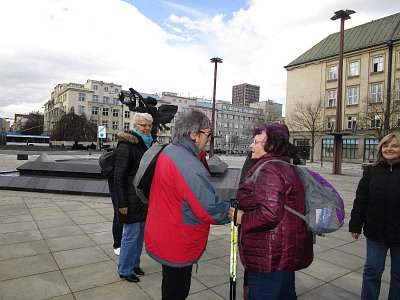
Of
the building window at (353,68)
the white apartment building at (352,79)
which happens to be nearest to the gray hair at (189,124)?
the white apartment building at (352,79)

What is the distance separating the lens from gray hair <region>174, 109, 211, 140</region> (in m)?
2.34

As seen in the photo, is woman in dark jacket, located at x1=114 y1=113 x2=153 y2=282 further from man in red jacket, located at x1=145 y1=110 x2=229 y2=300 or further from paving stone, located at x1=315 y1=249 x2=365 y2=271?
paving stone, located at x1=315 y1=249 x2=365 y2=271

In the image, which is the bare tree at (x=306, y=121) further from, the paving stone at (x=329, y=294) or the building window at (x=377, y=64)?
the paving stone at (x=329, y=294)

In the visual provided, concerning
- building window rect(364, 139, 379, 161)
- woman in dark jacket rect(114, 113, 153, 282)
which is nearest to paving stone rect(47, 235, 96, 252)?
woman in dark jacket rect(114, 113, 153, 282)

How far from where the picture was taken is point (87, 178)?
1015cm

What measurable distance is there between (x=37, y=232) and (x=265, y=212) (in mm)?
4961

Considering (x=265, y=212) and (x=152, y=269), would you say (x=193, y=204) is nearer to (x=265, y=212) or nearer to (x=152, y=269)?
(x=265, y=212)

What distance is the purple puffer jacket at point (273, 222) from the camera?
2.06 m

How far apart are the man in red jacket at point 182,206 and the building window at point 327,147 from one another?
157 ft

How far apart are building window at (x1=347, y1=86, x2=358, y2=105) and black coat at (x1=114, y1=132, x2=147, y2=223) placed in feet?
153

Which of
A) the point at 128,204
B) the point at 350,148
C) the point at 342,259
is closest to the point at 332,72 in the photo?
the point at 350,148

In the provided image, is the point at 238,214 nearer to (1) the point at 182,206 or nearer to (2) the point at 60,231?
(1) the point at 182,206

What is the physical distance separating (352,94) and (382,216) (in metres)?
47.0

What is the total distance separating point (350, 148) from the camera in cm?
4406
